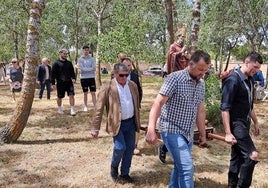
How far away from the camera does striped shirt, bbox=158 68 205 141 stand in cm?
434

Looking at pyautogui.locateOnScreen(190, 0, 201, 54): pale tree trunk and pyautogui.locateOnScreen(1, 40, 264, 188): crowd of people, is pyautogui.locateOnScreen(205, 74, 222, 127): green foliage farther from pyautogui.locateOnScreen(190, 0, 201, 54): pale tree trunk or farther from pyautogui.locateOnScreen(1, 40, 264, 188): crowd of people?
pyautogui.locateOnScreen(1, 40, 264, 188): crowd of people

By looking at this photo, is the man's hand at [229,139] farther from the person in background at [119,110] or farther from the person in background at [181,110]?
the person in background at [119,110]

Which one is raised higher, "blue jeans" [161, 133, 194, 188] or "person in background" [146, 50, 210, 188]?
"person in background" [146, 50, 210, 188]

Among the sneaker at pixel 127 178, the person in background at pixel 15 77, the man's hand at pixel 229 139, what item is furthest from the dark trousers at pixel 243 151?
the person in background at pixel 15 77

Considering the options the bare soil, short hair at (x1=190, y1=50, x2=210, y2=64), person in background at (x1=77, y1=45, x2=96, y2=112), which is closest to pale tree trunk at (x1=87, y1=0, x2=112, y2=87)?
person in background at (x1=77, y1=45, x2=96, y2=112)

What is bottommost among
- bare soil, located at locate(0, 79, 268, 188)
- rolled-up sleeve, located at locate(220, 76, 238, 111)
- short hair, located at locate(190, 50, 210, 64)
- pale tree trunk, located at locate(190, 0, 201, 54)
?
bare soil, located at locate(0, 79, 268, 188)

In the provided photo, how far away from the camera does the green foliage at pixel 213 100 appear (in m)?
10.4

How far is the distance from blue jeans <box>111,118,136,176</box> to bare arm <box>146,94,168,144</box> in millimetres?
1507

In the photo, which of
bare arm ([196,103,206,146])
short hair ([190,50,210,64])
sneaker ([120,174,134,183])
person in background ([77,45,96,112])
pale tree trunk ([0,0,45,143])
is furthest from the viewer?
person in background ([77,45,96,112])

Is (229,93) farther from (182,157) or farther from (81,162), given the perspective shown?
(81,162)

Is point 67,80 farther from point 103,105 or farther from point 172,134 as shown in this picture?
point 172,134

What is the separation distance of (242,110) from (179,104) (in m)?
1.20

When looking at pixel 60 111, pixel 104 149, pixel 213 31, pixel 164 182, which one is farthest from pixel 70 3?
pixel 164 182

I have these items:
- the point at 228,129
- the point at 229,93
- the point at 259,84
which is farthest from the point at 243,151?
the point at 259,84
